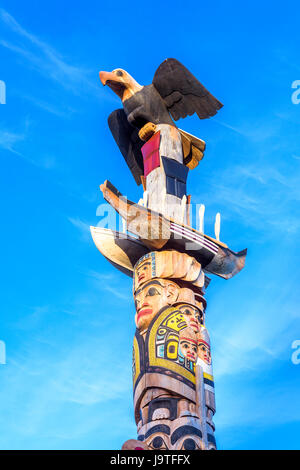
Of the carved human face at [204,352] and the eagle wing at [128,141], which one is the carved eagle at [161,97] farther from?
the carved human face at [204,352]

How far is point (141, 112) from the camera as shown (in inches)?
678

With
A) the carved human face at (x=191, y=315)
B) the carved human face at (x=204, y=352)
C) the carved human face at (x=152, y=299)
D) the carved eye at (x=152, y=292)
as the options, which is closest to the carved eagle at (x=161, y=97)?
the carved human face at (x=152, y=299)

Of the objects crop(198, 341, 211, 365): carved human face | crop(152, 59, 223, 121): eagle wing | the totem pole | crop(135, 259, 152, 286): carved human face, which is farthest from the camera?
crop(152, 59, 223, 121): eagle wing

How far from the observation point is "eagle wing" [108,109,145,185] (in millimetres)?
18188

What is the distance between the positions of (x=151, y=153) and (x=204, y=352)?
5.44 meters

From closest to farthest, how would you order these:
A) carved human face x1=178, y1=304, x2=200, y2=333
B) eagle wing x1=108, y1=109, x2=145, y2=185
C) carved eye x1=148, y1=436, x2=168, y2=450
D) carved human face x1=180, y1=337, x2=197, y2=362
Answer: carved eye x1=148, y1=436, x2=168, y2=450, carved human face x1=180, y1=337, x2=197, y2=362, carved human face x1=178, y1=304, x2=200, y2=333, eagle wing x1=108, y1=109, x2=145, y2=185

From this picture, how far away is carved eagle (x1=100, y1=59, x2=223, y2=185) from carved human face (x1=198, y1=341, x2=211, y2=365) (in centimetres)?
625

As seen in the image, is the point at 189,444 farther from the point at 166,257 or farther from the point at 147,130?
the point at 147,130

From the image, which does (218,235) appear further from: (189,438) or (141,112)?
(189,438)

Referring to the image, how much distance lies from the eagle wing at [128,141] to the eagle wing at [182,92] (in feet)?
3.79

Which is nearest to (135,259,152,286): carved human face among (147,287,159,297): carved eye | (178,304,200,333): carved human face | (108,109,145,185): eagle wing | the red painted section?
(147,287,159,297): carved eye

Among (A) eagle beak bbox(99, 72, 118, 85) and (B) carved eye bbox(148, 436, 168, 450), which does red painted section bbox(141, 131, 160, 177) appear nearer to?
(A) eagle beak bbox(99, 72, 118, 85)

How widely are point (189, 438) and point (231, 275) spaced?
4.73 metres
